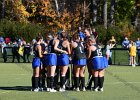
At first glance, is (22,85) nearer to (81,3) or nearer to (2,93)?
(2,93)

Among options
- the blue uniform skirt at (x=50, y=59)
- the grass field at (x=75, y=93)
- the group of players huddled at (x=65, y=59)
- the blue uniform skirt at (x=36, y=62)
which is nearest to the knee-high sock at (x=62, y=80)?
the group of players huddled at (x=65, y=59)

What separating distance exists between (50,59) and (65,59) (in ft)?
1.67

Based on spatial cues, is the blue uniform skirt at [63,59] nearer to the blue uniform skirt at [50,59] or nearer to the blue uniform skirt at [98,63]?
the blue uniform skirt at [50,59]

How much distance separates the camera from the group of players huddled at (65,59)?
18203mm

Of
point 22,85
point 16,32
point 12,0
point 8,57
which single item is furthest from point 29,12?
point 22,85

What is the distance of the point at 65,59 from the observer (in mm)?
18219

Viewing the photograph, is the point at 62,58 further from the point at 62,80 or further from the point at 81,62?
the point at 62,80

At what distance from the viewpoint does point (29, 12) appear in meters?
66.3

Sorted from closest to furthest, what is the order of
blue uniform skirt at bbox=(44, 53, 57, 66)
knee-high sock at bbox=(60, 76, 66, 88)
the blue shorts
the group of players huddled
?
blue uniform skirt at bbox=(44, 53, 57, 66) → the group of players huddled → the blue shorts → knee-high sock at bbox=(60, 76, 66, 88)

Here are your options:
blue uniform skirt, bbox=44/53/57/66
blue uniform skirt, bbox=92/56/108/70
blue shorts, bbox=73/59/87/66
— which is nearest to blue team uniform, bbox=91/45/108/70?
blue uniform skirt, bbox=92/56/108/70

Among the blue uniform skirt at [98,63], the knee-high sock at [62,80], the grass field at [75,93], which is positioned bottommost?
the grass field at [75,93]

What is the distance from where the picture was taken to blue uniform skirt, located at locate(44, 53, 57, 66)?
59.3 ft

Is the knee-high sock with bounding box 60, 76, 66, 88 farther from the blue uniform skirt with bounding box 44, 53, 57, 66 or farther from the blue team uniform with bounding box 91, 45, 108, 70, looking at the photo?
the blue team uniform with bounding box 91, 45, 108, 70

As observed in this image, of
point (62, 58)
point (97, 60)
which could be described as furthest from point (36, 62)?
point (97, 60)
